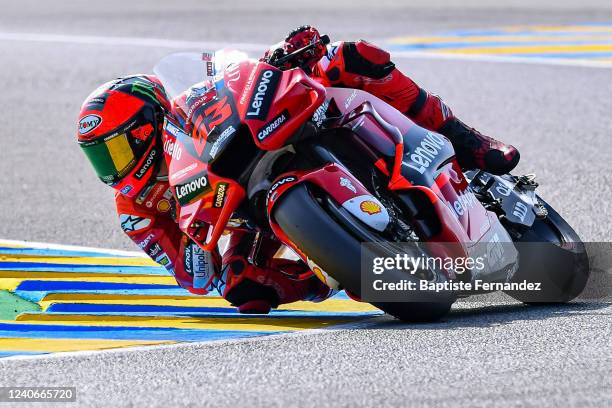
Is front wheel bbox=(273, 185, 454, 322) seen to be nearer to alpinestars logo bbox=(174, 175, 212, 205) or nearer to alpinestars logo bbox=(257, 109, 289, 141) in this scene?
alpinestars logo bbox=(257, 109, 289, 141)

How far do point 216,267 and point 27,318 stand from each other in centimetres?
94

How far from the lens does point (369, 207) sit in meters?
5.13

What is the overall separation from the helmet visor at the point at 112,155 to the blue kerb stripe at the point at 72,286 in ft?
3.14

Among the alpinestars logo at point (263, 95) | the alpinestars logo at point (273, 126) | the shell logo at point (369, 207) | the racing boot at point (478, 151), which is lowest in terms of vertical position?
the racing boot at point (478, 151)

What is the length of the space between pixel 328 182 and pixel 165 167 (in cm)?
125

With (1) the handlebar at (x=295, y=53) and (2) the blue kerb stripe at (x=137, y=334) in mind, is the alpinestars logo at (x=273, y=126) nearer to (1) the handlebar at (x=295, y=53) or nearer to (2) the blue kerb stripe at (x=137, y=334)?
(1) the handlebar at (x=295, y=53)

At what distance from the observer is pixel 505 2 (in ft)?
51.2

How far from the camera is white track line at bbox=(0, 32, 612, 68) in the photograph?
12.5m

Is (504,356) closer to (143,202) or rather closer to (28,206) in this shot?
(143,202)

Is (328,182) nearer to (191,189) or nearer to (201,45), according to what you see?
(191,189)

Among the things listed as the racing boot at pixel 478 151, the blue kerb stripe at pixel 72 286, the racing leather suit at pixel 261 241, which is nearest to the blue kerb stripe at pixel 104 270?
the blue kerb stripe at pixel 72 286

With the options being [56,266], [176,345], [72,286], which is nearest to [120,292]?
[72,286]

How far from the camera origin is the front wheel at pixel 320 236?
499cm

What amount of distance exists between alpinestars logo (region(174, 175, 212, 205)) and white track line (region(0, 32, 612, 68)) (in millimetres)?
7619
